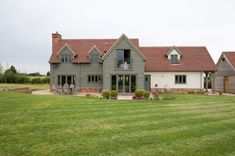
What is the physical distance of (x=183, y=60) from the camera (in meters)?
39.1

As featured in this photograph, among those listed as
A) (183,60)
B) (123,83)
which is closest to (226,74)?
(183,60)

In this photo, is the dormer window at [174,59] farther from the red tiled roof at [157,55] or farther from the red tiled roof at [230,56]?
the red tiled roof at [230,56]

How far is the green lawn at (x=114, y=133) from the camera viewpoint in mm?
8805

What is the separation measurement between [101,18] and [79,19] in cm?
322

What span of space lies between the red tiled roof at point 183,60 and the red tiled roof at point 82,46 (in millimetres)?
3322

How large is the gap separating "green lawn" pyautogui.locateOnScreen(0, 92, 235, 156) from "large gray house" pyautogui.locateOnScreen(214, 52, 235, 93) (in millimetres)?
24918

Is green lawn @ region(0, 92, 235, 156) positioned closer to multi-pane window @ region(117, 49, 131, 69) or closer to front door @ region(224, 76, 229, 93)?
multi-pane window @ region(117, 49, 131, 69)

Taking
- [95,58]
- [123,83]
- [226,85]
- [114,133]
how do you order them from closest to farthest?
[114,133]
[123,83]
[95,58]
[226,85]

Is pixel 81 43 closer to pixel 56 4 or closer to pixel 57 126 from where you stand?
pixel 56 4

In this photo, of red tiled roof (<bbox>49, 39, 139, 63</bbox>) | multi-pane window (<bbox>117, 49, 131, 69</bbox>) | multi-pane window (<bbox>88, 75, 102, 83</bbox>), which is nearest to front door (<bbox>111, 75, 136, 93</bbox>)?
multi-pane window (<bbox>117, 49, 131, 69</bbox>)

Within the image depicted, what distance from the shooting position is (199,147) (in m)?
9.26

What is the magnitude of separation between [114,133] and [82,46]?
30.3 m

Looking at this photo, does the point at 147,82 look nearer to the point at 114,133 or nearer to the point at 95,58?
the point at 95,58

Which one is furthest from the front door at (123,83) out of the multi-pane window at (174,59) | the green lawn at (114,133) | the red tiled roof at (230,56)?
the green lawn at (114,133)
